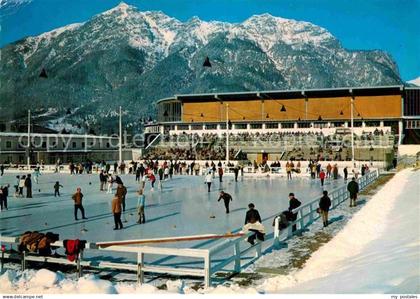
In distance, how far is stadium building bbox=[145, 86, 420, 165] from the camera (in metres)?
59.3

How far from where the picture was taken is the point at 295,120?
2741 inches

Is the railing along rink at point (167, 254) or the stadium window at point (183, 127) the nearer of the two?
the railing along rink at point (167, 254)

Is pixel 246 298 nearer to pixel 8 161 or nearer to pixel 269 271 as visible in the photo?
pixel 269 271

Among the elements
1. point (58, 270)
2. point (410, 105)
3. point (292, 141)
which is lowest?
point (58, 270)

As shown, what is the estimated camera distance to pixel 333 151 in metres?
53.8

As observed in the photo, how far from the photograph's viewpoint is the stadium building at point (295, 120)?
195 ft

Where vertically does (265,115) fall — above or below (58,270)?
above

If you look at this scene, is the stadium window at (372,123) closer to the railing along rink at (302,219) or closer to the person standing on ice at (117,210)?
the railing along rink at (302,219)

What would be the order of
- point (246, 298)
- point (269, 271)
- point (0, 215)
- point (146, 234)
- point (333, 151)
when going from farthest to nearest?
point (333, 151) < point (0, 215) < point (146, 234) < point (269, 271) < point (246, 298)

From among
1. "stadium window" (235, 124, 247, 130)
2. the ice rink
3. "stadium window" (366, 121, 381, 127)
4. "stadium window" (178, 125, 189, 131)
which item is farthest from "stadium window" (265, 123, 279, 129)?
the ice rink

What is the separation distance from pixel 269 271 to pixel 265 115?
6383 cm

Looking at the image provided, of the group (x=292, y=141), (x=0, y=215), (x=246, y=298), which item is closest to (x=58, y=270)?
(x=246, y=298)

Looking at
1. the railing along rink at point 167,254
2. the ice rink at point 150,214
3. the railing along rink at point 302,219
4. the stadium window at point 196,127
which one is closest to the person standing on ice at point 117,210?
the ice rink at point 150,214

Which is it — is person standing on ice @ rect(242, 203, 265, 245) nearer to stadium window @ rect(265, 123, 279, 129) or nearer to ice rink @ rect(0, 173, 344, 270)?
ice rink @ rect(0, 173, 344, 270)
